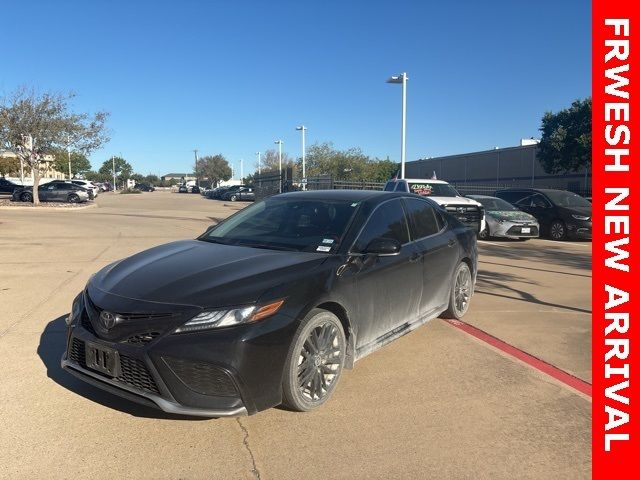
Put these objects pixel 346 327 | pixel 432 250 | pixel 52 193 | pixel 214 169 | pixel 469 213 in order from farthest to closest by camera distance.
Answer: pixel 214 169 → pixel 52 193 → pixel 469 213 → pixel 432 250 → pixel 346 327

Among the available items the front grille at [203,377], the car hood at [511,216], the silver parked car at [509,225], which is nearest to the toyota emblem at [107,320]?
the front grille at [203,377]

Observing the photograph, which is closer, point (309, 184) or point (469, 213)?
point (469, 213)

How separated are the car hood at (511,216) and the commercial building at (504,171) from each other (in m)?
24.5

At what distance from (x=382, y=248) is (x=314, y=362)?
3.42ft

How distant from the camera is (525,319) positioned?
614 centimetres

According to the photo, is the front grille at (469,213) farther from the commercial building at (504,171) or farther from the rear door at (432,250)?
the commercial building at (504,171)

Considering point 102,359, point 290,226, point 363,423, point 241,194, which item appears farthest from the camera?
point 241,194

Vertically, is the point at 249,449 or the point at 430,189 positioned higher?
the point at 430,189

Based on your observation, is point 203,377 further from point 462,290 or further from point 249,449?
point 462,290

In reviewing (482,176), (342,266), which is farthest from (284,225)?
(482,176)

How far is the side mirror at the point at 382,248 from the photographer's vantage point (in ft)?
13.4

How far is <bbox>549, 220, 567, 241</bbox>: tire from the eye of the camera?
611 inches

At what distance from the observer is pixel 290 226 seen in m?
4.60

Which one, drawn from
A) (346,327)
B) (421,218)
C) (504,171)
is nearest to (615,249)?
(421,218)
